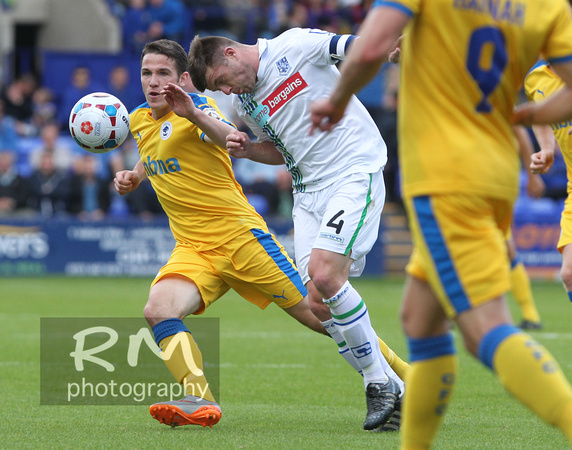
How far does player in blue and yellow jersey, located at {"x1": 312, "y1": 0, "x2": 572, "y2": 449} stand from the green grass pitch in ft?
5.57

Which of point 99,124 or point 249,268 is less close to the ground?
point 99,124

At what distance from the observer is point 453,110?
3318 millimetres

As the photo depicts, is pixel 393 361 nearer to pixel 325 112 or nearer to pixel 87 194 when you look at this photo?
pixel 325 112

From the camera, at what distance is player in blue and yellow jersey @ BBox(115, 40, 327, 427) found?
5734 mm

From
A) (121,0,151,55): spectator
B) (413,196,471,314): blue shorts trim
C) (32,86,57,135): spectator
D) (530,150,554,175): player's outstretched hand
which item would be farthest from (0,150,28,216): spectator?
(413,196,471,314): blue shorts trim

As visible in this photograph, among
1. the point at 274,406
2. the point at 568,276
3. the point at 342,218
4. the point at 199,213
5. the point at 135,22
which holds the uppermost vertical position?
the point at 342,218

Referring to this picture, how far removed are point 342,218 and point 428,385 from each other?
1.87 metres

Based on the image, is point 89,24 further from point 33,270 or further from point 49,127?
point 33,270

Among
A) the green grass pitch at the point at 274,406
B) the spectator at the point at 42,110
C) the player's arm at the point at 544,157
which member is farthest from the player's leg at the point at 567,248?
the spectator at the point at 42,110

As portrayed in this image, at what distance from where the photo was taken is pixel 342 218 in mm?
5242

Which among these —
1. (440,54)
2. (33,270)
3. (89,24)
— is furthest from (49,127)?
(440,54)

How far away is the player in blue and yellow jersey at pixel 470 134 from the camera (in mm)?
3191

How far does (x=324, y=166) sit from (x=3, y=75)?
1861 centimetres

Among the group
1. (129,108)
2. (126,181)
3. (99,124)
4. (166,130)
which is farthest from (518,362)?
(129,108)
